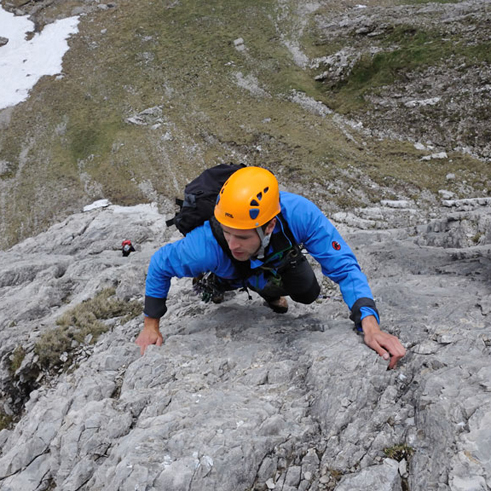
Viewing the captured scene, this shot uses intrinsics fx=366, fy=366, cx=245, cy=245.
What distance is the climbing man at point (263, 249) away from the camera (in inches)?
187

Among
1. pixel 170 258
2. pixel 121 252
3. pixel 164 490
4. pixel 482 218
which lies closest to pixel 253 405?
pixel 164 490

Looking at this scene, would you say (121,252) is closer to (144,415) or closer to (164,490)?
(144,415)

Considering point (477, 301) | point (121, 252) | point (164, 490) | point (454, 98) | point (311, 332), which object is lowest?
point (454, 98)

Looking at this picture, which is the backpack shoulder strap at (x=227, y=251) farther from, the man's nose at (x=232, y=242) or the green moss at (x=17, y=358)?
the green moss at (x=17, y=358)

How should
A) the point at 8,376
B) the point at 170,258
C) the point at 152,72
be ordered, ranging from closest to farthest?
the point at 170,258 → the point at 8,376 → the point at 152,72

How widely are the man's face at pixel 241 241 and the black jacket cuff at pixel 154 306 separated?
5.01ft

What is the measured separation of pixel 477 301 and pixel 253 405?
4252 millimetres

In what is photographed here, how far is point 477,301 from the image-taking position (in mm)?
6188

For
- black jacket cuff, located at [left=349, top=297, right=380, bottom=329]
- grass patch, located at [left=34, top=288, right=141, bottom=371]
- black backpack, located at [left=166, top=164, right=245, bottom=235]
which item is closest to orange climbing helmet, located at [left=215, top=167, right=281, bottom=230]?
black backpack, located at [left=166, top=164, right=245, bottom=235]

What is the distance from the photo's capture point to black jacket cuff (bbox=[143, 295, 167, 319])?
18.9 ft

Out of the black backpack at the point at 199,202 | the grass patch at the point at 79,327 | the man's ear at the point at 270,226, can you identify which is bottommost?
the grass patch at the point at 79,327

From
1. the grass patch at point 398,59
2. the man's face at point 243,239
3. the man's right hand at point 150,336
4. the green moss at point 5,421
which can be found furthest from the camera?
the grass patch at point 398,59

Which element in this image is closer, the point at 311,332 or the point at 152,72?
the point at 311,332

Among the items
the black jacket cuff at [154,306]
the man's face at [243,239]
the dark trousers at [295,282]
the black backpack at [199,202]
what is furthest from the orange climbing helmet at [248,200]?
the black jacket cuff at [154,306]
